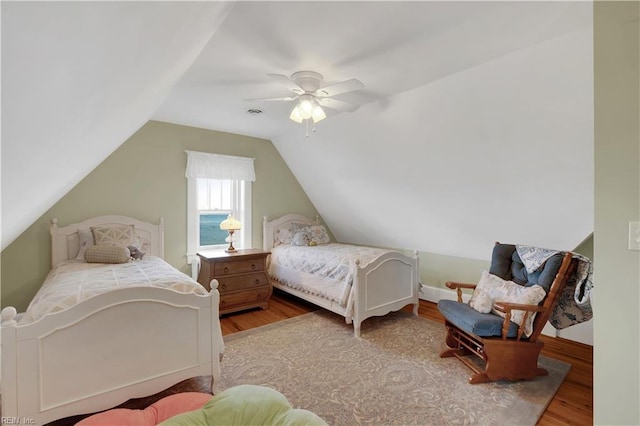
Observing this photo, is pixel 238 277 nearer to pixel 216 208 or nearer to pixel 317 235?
pixel 216 208

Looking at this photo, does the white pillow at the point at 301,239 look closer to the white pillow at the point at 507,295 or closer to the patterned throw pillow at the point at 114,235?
the patterned throw pillow at the point at 114,235

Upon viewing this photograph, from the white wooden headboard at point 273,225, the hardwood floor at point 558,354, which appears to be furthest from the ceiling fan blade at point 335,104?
the hardwood floor at point 558,354

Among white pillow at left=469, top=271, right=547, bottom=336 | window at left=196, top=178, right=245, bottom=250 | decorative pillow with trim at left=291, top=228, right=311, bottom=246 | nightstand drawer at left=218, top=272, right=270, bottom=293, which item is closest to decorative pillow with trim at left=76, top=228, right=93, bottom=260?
window at left=196, top=178, right=245, bottom=250

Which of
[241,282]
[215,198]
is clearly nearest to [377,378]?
[241,282]

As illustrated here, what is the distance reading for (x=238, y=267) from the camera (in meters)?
3.65

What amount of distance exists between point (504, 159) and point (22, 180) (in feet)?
10.7

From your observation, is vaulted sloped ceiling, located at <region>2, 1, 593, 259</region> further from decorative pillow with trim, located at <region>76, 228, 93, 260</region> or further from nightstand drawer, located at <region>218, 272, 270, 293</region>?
nightstand drawer, located at <region>218, 272, 270, 293</region>

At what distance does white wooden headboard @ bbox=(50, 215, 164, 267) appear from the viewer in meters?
3.07

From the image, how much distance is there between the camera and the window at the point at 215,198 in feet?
13.0

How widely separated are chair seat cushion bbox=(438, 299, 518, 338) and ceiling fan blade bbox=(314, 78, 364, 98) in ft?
6.45

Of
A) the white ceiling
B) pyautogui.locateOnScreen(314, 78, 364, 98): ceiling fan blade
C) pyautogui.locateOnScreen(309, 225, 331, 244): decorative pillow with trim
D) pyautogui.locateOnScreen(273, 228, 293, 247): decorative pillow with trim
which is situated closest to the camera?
the white ceiling

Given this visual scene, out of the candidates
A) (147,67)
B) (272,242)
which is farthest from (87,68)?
(272,242)

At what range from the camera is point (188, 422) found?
1.31 meters

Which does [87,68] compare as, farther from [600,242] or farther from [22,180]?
[600,242]
